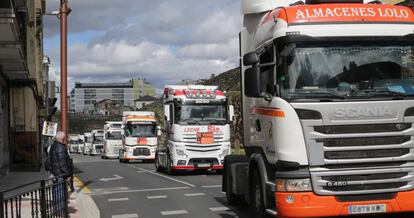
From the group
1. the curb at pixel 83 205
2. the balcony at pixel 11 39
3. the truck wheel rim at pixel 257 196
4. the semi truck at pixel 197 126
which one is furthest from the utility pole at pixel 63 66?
the truck wheel rim at pixel 257 196

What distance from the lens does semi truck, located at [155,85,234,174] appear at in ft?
65.4

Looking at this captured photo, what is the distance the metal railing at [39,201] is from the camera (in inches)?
292

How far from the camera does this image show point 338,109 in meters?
7.09

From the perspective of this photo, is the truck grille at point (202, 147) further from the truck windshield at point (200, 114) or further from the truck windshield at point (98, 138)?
the truck windshield at point (98, 138)

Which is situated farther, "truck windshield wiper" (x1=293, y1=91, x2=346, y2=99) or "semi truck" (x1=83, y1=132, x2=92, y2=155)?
"semi truck" (x1=83, y1=132, x2=92, y2=155)

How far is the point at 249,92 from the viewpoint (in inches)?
315

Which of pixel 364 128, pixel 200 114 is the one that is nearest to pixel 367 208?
pixel 364 128

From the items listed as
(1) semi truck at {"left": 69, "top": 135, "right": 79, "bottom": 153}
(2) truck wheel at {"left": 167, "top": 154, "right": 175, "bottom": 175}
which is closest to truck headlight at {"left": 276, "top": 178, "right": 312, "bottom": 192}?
(2) truck wheel at {"left": 167, "top": 154, "right": 175, "bottom": 175}

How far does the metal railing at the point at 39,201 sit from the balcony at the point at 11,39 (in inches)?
183

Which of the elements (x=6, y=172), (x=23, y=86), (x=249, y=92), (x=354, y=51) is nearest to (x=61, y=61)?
(x=6, y=172)

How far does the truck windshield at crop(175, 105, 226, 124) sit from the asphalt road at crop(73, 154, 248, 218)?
2.08m

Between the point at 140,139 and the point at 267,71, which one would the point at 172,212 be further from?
the point at 140,139

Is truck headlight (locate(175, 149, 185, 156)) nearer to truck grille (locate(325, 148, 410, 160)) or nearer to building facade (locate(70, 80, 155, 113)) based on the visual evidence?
truck grille (locate(325, 148, 410, 160))

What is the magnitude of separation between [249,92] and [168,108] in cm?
1249
